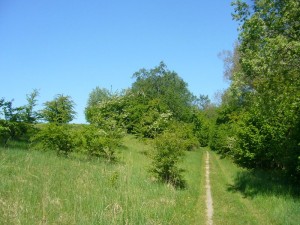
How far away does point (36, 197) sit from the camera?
9.18 metres

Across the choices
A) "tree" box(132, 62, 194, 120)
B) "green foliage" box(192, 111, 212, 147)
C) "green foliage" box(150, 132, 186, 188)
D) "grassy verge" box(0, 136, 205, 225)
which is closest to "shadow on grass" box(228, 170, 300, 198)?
"grassy verge" box(0, 136, 205, 225)

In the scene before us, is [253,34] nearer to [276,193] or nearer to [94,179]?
[276,193]

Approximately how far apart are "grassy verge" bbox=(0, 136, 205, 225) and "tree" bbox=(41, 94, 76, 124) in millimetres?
7857

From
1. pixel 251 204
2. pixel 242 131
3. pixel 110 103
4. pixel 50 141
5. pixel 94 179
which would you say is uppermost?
pixel 110 103

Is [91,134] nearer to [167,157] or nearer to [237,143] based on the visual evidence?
[167,157]

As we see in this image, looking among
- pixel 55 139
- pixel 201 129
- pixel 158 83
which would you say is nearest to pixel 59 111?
pixel 55 139

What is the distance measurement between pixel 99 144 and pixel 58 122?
10.9ft

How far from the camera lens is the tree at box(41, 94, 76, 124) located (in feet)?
76.8

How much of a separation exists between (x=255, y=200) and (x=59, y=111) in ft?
47.1

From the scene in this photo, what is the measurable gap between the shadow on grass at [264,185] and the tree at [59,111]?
1184 cm

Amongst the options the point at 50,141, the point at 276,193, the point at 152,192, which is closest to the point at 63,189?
the point at 152,192

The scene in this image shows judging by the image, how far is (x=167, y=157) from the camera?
56.1ft

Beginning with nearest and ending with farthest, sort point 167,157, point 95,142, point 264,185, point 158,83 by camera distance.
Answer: point 167,157
point 264,185
point 95,142
point 158,83

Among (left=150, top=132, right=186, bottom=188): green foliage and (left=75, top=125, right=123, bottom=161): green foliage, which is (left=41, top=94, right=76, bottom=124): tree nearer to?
(left=75, top=125, right=123, bottom=161): green foliage
